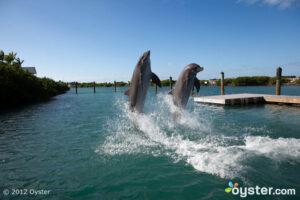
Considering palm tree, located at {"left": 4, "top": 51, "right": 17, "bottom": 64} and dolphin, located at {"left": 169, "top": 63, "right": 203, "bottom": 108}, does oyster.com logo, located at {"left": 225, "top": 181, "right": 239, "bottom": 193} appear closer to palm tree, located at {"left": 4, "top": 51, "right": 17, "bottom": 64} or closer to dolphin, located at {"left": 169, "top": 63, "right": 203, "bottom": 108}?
dolphin, located at {"left": 169, "top": 63, "right": 203, "bottom": 108}

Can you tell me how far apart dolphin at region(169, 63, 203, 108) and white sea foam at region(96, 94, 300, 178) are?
1.38 ft

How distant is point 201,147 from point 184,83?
2.54m

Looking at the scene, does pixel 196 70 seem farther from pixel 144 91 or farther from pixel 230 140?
pixel 230 140

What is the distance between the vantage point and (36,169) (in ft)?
14.0

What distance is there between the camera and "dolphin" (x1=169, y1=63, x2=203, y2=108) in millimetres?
6621

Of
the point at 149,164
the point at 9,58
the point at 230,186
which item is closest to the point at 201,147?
the point at 149,164

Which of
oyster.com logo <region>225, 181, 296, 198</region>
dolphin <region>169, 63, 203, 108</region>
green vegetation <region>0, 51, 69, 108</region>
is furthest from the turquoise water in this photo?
green vegetation <region>0, 51, 69, 108</region>

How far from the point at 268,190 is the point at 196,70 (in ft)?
14.9

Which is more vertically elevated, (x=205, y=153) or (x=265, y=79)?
(x=265, y=79)

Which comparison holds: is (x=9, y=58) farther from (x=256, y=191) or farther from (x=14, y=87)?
(x=256, y=191)

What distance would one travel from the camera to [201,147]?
16.8 feet

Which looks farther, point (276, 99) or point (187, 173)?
point (276, 99)

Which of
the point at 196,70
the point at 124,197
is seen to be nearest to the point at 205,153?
the point at 124,197

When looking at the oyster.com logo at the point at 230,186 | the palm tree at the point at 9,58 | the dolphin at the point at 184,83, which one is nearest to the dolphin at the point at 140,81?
the dolphin at the point at 184,83
